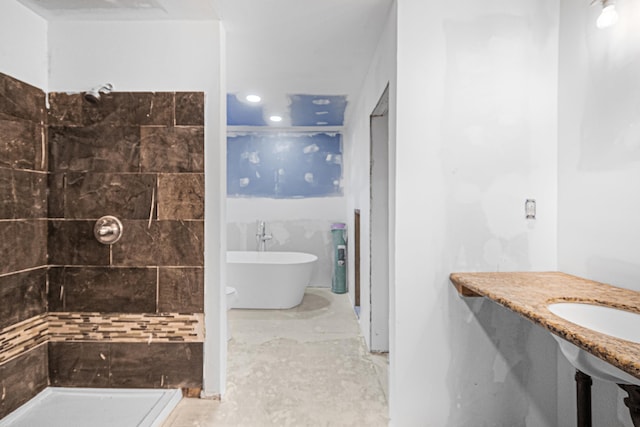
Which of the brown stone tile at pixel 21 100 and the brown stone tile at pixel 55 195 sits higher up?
the brown stone tile at pixel 21 100

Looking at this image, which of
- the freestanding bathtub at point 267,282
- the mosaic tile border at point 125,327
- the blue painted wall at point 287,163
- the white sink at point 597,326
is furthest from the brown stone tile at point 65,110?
the blue painted wall at point 287,163

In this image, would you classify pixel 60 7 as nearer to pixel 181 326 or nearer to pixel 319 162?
pixel 181 326

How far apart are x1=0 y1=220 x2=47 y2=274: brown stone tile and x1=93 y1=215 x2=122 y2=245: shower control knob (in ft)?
1.06

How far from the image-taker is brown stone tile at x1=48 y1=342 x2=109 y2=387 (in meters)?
2.27

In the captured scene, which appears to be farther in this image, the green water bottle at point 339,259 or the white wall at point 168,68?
the green water bottle at point 339,259

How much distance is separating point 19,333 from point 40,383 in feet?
1.25

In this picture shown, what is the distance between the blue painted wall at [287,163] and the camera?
5234 mm

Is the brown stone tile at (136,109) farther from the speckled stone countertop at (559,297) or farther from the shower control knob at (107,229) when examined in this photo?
the speckled stone countertop at (559,297)

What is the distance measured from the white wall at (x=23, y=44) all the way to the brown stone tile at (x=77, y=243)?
0.88 meters

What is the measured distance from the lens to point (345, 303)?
175 inches

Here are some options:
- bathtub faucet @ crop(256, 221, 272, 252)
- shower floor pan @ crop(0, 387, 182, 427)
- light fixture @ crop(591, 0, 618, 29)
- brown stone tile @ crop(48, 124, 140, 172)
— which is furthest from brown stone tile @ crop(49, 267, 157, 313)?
bathtub faucet @ crop(256, 221, 272, 252)

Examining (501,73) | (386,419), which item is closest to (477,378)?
(386,419)

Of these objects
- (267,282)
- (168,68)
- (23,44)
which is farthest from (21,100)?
(267,282)

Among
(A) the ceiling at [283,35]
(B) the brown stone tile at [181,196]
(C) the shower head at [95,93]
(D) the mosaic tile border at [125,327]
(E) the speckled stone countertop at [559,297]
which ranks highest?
(A) the ceiling at [283,35]
